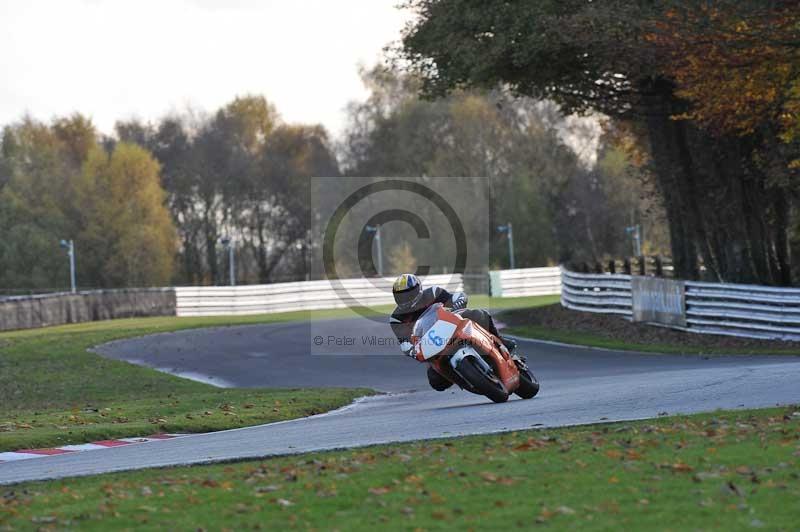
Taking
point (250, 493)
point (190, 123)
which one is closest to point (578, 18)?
point (250, 493)

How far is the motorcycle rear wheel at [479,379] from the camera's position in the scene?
44.1 ft

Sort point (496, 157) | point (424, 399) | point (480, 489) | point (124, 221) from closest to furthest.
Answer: point (480, 489) → point (424, 399) → point (124, 221) → point (496, 157)

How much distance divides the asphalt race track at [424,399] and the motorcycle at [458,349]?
1.23 ft

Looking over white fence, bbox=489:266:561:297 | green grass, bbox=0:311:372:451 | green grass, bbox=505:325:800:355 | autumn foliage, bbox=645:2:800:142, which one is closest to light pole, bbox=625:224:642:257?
white fence, bbox=489:266:561:297

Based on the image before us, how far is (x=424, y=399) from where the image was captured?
17.0 m

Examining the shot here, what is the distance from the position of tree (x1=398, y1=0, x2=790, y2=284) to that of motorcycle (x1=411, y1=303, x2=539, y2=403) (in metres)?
16.6

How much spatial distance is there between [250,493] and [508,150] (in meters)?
68.5

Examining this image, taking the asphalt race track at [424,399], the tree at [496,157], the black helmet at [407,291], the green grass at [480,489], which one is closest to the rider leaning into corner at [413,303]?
the black helmet at [407,291]

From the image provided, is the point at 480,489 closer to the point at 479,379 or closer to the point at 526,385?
the point at 479,379

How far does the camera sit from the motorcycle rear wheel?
13430 mm

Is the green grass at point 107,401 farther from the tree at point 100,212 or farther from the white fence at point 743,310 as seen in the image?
the tree at point 100,212

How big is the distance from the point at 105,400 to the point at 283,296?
106 ft

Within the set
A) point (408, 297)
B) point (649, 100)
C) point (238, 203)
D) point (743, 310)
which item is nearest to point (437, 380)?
point (408, 297)

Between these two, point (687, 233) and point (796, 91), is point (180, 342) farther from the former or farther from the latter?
point (796, 91)
